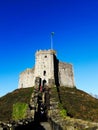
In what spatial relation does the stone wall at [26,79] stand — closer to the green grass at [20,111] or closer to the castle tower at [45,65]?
the castle tower at [45,65]

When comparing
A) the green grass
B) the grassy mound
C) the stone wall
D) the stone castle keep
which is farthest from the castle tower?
the green grass

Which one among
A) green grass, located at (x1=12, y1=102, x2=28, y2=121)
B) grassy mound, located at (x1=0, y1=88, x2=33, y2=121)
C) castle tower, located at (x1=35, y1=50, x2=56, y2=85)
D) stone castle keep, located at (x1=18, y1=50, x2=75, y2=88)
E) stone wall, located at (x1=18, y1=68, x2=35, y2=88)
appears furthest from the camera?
stone wall, located at (x1=18, y1=68, x2=35, y2=88)

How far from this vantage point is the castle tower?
70.5 meters

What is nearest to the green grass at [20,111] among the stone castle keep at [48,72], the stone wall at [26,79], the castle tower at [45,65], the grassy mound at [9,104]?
the grassy mound at [9,104]

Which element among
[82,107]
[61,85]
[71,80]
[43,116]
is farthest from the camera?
[71,80]

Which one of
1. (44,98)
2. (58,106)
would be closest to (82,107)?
(44,98)

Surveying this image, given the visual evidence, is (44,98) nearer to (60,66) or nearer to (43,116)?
(43,116)

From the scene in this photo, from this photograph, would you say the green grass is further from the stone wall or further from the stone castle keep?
the stone wall

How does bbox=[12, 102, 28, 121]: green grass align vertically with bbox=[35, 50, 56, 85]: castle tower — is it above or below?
below

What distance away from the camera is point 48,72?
7088cm

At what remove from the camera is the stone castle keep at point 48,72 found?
70.8m

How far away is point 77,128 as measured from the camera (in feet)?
49.6

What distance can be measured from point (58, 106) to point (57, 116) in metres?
4.00

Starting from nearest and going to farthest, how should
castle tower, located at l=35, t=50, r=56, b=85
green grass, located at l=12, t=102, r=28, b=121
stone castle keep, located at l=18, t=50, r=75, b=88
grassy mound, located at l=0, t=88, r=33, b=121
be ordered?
1. green grass, located at l=12, t=102, r=28, b=121
2. grassy mound, located at l=0, t=88, r=33, b=121
3. castle tower, located at l=35, t=50, r=56, b=85
4. stone castle keep, located at l=18, t=50, r=75, b=88
